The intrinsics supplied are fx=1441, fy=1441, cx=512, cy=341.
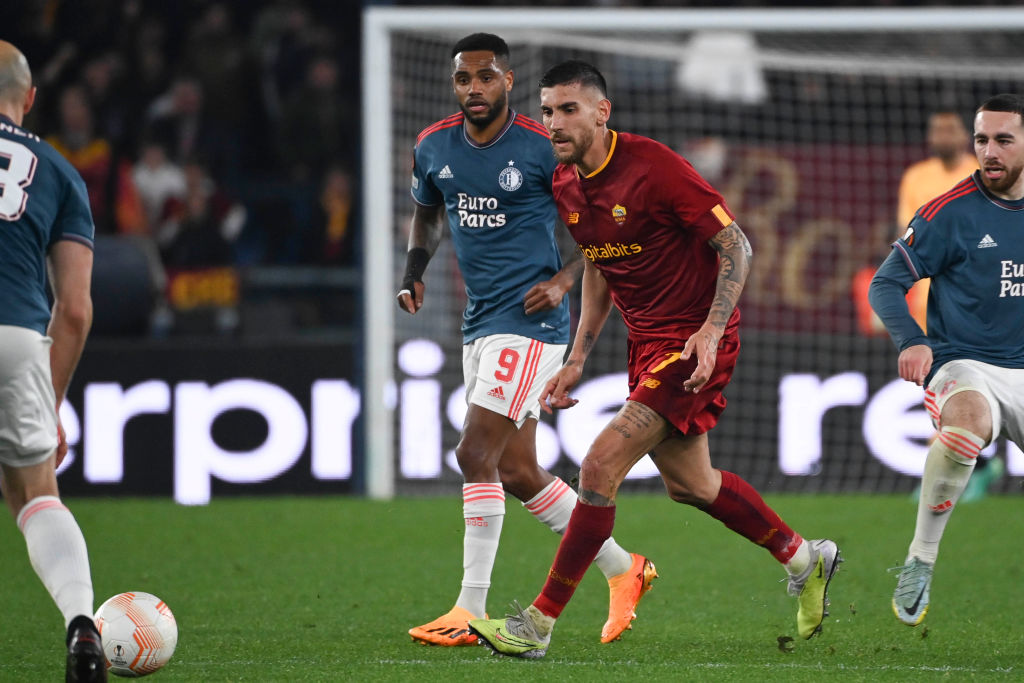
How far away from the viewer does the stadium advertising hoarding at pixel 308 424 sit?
1035 cm

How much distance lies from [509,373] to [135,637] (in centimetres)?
182

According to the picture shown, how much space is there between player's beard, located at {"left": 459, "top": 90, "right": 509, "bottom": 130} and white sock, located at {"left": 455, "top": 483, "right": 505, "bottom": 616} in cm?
145

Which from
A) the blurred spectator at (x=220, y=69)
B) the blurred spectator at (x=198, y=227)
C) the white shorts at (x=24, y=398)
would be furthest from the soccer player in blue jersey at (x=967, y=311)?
the blurred spectator at (x=220, y=69)

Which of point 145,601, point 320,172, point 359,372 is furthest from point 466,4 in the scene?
point 145,601

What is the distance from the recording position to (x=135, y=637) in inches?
178

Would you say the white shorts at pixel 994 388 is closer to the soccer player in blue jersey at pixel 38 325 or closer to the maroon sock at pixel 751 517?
the maroon sock at pixel 751 517

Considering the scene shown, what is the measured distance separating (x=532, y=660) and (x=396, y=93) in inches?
265

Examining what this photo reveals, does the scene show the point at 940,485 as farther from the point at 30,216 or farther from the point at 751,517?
the point at 30,216

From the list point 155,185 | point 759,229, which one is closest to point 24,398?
point 759,229

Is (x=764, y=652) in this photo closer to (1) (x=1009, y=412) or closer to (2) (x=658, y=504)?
(1) (x=1009, y=412)

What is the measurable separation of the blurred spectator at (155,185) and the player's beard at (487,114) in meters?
8.37

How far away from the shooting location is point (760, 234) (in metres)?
12.2

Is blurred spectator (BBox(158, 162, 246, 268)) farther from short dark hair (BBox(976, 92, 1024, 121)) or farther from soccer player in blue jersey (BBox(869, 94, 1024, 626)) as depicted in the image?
short dark hair (BBox(976, 92, 1024, 121))

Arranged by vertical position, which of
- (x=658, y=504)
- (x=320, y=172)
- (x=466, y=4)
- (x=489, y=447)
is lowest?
(x=658, y=504)
